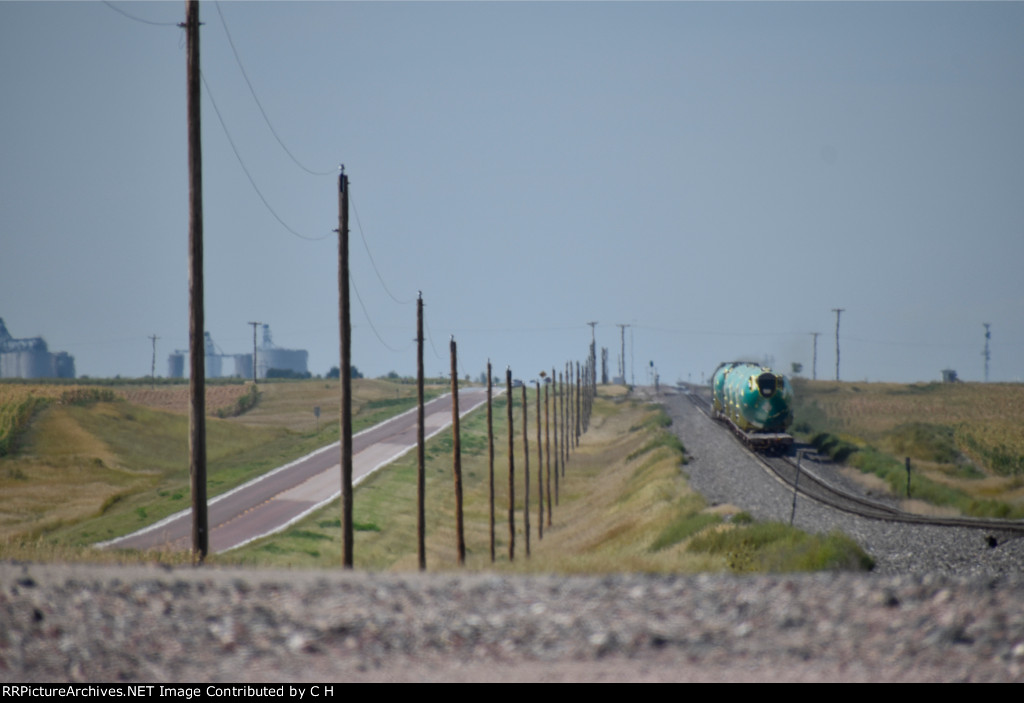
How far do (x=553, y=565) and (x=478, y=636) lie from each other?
9.66 meters

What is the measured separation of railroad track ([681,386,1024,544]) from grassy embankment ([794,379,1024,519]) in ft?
9.00

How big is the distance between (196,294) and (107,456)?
6904 centimetres

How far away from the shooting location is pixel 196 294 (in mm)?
18859

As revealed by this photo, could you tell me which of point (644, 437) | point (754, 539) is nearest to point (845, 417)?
point (644, 437)

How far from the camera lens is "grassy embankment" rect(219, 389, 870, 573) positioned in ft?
75.9

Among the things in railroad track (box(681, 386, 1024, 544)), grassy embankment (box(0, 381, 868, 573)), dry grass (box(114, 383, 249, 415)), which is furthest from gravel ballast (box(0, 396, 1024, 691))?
dry grass (box(114, 383, 249, 415))

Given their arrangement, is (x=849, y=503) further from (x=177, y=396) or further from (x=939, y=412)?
(x=177, y=396)

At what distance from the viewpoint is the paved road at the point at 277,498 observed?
46.4 metres

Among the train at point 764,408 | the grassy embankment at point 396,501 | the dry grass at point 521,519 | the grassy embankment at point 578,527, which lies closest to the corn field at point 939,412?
the train at point 764,408

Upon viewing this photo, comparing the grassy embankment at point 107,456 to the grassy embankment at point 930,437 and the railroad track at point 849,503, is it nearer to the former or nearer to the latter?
the railroad track at point 849,503

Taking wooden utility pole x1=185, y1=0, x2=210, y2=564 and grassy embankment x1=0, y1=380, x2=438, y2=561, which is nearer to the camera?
wooden utility pole x1=185, y1=0, x2=210, y2=564

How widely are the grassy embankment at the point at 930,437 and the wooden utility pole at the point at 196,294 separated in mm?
29174

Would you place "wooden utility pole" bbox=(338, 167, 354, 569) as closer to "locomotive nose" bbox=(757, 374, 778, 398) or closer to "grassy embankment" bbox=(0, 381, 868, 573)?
"grassy embankment" bbox=(0, 381, 868, 573)
